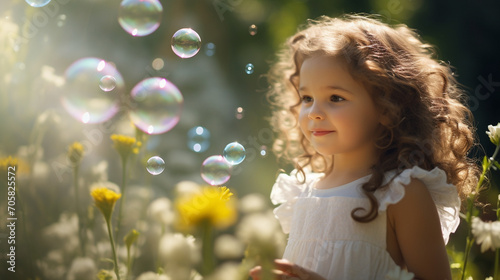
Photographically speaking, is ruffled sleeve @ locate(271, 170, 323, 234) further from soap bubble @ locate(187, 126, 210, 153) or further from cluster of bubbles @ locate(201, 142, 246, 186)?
soap bubble @ locate(187, 126, 210, 153)

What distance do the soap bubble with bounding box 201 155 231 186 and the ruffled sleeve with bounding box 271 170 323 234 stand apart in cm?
19

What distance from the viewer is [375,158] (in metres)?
1.27

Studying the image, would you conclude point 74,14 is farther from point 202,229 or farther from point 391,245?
point 202,229

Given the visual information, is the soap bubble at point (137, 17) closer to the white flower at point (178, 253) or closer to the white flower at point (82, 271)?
the white flower at point (82, 271)

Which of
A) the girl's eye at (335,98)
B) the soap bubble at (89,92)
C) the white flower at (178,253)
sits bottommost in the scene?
the girl's eye at (335,98)

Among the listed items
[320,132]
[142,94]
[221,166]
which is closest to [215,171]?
[221,166]

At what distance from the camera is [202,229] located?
0.64 meters

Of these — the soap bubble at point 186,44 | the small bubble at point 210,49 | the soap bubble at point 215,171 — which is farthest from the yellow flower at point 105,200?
the small bubble at point 210,49

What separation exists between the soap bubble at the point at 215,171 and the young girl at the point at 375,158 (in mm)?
291

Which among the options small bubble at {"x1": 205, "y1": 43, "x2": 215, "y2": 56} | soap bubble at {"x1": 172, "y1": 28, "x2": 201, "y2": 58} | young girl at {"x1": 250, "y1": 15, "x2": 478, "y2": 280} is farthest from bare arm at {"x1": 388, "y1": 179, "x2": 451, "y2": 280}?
small bubble at {"x1": 205, "y1": 43, "x2": 215, "y2": 56}

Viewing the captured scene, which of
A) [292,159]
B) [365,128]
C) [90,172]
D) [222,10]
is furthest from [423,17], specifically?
[90,172]

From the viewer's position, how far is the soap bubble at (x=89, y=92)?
1.53 metres

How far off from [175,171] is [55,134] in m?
0.81

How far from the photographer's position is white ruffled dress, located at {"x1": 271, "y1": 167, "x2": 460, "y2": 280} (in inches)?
44.3
